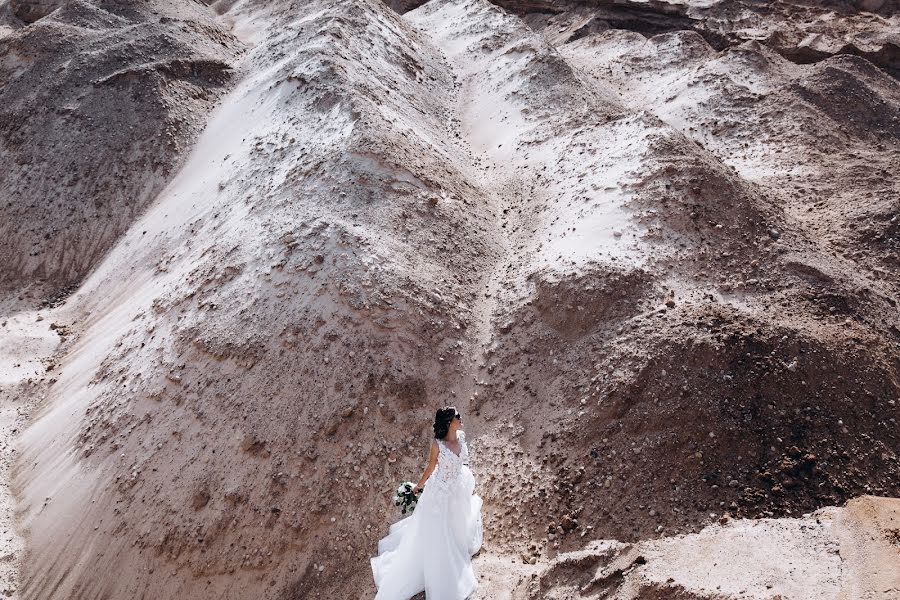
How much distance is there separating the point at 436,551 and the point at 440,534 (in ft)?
0.50

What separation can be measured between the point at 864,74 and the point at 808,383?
30.4 feet

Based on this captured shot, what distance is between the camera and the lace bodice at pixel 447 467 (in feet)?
17.0

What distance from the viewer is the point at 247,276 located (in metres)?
8.10

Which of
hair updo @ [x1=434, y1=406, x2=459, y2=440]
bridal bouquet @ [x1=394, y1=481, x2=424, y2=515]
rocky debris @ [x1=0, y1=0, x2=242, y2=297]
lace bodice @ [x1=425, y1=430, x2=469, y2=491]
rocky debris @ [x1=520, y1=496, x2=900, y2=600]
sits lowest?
rocky debris @ [x1=520, y1=496, x2=900, y2=600]

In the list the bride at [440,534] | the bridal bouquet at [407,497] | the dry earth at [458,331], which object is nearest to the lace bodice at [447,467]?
the bride at [440,534]

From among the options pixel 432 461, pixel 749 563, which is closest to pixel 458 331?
pixel 432 461

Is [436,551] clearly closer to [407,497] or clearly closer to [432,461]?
[407,497]

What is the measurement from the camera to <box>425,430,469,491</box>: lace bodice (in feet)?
17.0

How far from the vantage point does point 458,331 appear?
798 centimetres

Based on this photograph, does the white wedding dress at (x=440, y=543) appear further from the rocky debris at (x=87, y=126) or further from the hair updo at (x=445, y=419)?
the rocky debris at (x=87, y=126)

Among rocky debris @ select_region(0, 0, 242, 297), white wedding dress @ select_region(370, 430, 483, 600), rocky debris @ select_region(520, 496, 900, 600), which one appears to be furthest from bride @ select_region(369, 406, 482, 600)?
rocky debris @ select_region(0, 0, 242, 297)

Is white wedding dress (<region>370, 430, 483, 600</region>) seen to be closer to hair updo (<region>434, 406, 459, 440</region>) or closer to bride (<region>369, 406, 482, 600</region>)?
bride (<region>369, 406, 482, 600</region>)

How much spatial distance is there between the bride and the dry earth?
36 cm

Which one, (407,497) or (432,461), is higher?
(432,461)
